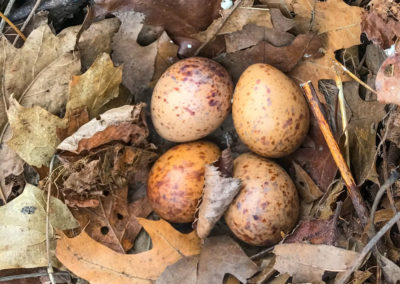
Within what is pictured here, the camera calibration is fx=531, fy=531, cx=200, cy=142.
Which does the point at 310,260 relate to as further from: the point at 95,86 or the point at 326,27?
the point at 95,86

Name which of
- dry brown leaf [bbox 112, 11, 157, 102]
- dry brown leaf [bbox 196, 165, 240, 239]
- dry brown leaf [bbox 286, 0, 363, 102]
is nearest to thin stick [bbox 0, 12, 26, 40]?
dry brown leaf [bbox 112, 11, 157, 102]

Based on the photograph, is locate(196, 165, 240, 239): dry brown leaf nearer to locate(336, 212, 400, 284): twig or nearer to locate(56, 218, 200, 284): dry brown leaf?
locate(56, 218, 200, 284): dry brown leaf

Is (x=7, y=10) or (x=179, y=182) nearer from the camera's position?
(x=179, y=182)

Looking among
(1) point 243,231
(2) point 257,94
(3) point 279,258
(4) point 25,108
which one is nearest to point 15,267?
(4) point 25,108

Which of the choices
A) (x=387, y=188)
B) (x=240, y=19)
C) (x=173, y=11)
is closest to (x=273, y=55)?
(x=240, y=19)

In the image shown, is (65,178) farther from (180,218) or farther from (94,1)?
(94,1)

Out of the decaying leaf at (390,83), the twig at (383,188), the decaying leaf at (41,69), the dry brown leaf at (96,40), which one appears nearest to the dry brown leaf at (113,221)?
the decaying leaf at (41,69)
